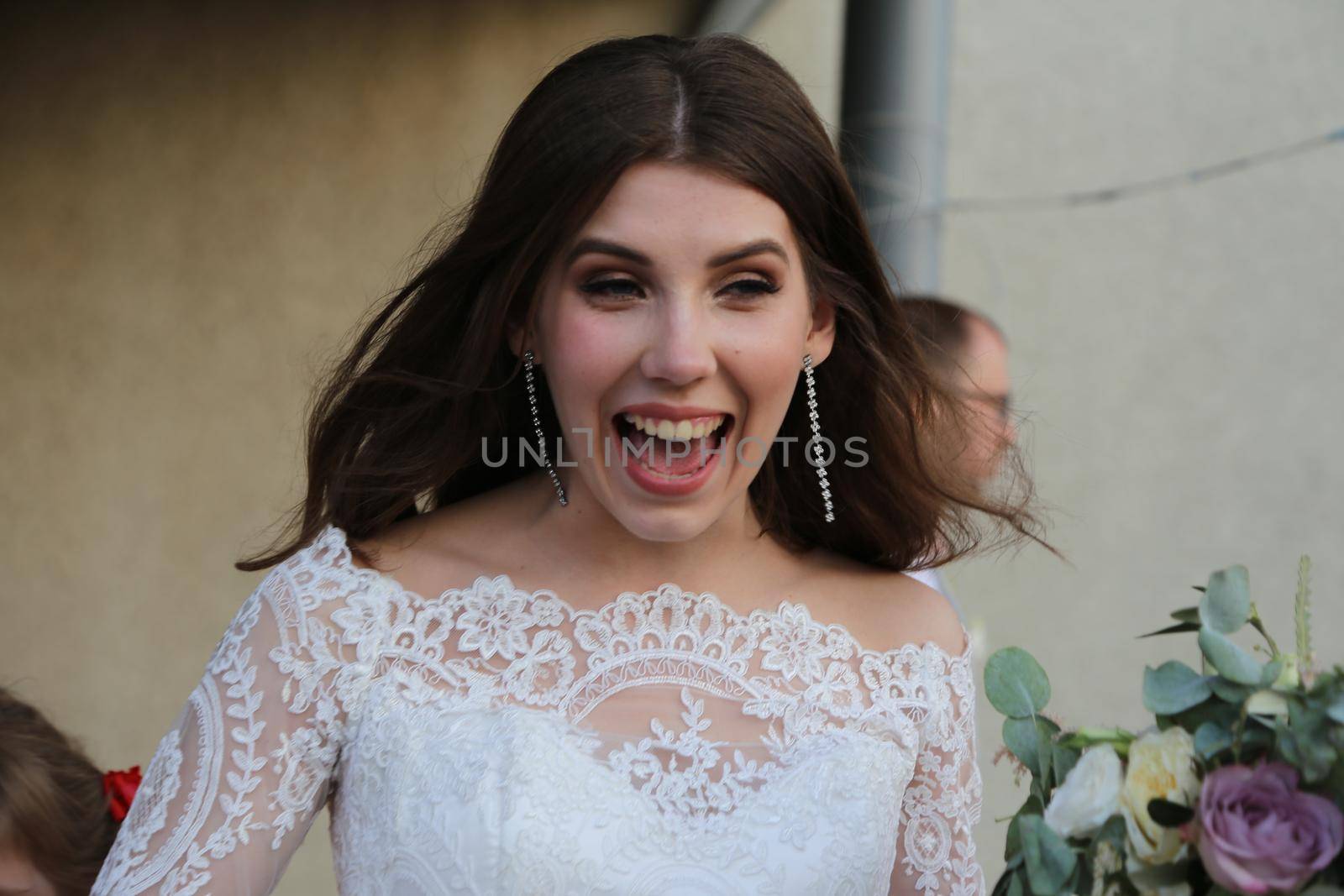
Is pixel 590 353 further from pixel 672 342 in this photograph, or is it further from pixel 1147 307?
pixel 1147 307

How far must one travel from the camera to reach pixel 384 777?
1.97m

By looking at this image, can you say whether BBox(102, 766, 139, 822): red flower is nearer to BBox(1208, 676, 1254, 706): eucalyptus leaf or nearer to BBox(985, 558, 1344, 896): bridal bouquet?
BBox(985, 558, 1344, 896): bridal bouquet

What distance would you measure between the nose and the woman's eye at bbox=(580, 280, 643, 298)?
0.06 meters

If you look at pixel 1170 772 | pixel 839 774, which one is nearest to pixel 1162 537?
pixel 839 774

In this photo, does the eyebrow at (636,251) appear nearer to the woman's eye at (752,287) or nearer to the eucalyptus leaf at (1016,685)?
the woman's eye at (752,287)

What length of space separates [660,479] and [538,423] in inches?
11.9

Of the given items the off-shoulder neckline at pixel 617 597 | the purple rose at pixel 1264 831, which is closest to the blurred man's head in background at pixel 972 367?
the off-shoulder neckline at pixel 617 597

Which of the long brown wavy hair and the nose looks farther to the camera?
the long brown wavy hair

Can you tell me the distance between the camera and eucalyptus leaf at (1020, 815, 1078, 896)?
143 centimetres

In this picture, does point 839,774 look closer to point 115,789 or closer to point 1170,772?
point 1170,772

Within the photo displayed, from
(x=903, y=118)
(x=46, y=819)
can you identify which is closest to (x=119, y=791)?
(x=46, y=819)

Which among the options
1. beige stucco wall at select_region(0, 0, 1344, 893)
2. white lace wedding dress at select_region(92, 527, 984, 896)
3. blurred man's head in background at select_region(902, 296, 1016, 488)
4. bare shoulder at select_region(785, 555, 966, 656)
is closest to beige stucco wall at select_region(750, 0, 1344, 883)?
beige stucco wall at select_region(0, 0, 1344, 893)

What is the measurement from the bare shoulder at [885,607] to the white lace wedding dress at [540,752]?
2.3 inches

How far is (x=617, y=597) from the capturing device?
2.21m
